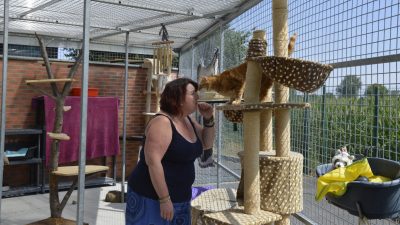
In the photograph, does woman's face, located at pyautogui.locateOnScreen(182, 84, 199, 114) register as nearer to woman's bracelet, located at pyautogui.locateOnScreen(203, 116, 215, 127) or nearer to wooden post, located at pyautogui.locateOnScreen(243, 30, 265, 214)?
woman's bracelet, located at pyautogui.locateOnScreen(203, 116, 215, 127)

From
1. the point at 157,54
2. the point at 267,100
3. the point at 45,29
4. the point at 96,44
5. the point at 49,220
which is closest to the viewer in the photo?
the point at 267,100

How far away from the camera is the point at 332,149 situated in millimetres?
2410

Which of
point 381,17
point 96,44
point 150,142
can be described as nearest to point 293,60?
point 381,17

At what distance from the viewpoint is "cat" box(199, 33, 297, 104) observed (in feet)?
6.70

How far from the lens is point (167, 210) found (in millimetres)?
2006

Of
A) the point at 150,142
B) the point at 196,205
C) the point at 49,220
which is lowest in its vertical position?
the point at 49,220

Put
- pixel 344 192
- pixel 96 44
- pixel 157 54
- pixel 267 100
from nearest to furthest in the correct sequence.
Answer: pixel 344 192 → pixel 267 100 → pixel 157 54 → pixel 96 44

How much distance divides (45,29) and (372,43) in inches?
178

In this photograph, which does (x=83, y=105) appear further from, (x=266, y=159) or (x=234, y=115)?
(x=266, y=159)

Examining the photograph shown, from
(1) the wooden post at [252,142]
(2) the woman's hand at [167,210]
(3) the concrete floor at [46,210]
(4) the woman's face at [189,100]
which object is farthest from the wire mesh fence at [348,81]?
(3) the concrete floor at [46,210]

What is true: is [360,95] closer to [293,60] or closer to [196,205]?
[293,60]

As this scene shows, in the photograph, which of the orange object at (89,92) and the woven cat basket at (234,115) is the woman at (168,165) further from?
the orange object at (89,92)

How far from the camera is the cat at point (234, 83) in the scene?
2041 mm

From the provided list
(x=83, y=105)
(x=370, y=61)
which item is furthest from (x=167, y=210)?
(x=370, y=61)
